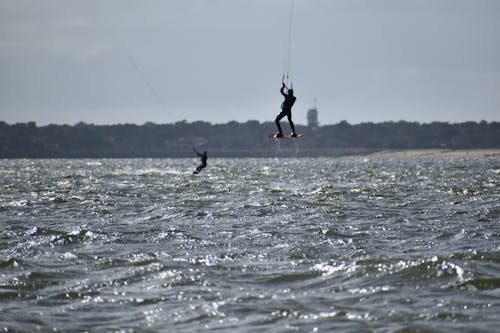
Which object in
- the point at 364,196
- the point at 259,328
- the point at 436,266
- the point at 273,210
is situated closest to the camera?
the point at 259,328

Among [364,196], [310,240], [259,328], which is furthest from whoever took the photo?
[364,196]

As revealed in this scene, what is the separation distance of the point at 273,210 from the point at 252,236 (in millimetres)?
8359

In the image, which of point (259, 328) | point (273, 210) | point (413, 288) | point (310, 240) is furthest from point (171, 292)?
point (273, 210)

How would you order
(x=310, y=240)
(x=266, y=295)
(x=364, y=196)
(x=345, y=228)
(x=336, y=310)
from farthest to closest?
(x=364, y=196) < (x=345, y=228) < (x=310, y=240) < (x=266, y=295) < (x=336, y=310)

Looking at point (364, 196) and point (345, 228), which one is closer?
point (345, 228)

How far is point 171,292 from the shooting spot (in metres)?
13.7

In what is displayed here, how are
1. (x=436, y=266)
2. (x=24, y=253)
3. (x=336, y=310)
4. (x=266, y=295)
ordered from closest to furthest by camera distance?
1. (x=336, y=310)
2. (x=266, y=295)
3. (x=436, y=266)
4. (x=24, y=253)

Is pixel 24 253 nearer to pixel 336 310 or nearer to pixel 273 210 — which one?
pixel 336 310

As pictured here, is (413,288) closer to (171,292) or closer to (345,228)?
(171,292)

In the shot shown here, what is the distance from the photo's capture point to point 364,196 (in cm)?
3650

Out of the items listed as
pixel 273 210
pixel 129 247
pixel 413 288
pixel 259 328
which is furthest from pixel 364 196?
pixel 259 328

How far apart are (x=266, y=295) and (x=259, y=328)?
1.89 metres

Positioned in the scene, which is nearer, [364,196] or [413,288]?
[413,288]

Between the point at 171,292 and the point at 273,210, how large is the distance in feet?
49.9
